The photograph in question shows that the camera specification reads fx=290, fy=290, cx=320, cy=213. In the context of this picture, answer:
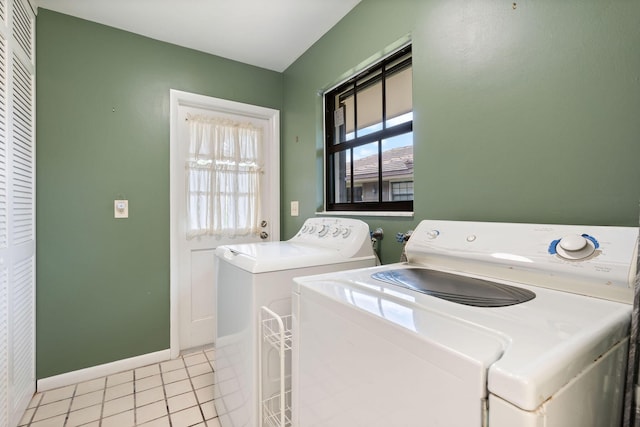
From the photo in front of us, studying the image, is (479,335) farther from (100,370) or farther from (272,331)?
(100,370)

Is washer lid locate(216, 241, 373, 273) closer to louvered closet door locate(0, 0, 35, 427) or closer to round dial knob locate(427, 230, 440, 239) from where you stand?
round dial knob locate(427, 230, 440, 239)

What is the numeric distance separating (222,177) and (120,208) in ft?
2.52

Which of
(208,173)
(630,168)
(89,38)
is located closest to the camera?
(630,168)

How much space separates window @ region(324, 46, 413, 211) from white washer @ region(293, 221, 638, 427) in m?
0.74

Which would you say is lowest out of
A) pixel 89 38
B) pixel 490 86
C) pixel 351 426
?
pixel 351 426

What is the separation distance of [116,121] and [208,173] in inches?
27.8

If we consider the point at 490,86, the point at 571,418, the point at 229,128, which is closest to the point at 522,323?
the point at 571,418

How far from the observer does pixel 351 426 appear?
0.71 metres

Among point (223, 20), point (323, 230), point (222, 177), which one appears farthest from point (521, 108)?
point (222, 177)

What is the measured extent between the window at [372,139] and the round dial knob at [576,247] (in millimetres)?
818

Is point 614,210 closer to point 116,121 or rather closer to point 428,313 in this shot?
point 428,313

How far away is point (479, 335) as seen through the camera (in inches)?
21.5

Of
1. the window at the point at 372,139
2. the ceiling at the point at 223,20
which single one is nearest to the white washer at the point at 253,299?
the window at the point at 372,139

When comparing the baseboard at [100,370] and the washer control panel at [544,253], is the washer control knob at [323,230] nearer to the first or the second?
the washer control panel at [544,253]
